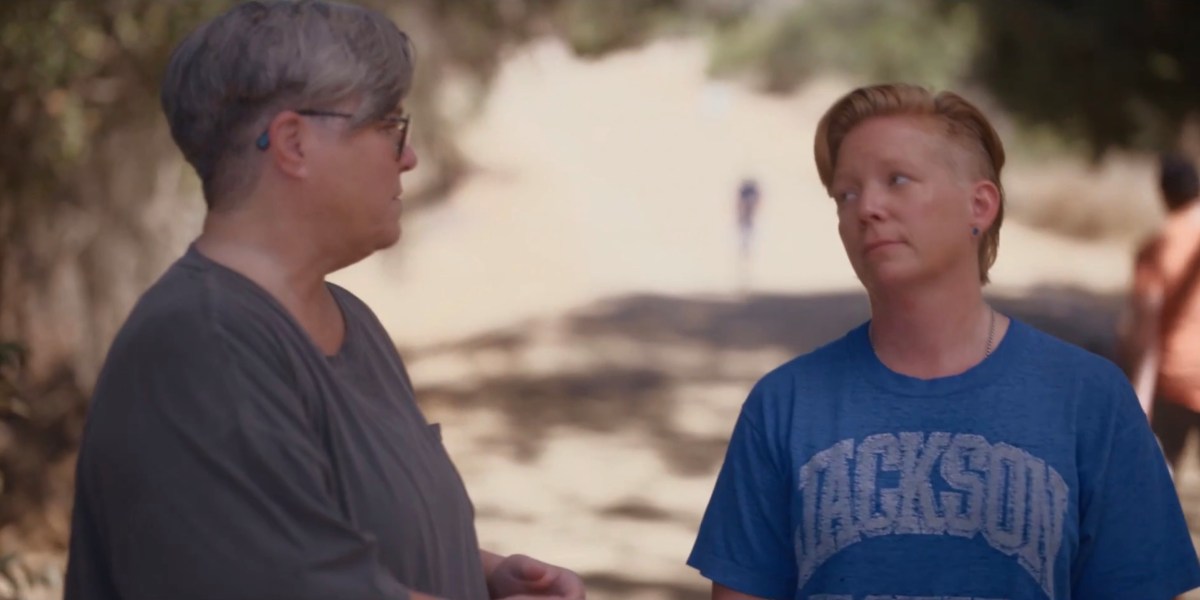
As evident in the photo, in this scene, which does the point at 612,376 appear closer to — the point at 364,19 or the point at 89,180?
the point at 89,180

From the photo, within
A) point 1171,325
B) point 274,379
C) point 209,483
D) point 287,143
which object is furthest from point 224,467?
point 1171,325

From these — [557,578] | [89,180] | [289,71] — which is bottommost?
[557,578]

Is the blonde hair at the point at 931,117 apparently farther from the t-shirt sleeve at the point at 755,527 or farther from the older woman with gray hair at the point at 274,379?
→ the older woman with gray hair at the point at 274,379

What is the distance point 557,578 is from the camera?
2.47 meters

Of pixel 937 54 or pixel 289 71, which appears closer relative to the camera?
pixel 289 71

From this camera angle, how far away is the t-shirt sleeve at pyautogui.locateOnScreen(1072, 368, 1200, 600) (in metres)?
2.45

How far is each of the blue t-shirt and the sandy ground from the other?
554 cm

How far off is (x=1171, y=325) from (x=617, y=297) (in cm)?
1558

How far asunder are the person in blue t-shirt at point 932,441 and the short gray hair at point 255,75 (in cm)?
83

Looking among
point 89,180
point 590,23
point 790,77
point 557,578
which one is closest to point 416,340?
point 590,23

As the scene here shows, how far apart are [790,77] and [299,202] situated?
40.7 m

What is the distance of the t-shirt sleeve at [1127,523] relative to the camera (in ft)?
8.02

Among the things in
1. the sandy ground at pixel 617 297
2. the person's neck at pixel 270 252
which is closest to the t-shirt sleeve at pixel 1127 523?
the person's neck at pixel 270 252

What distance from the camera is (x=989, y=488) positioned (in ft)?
8.00
